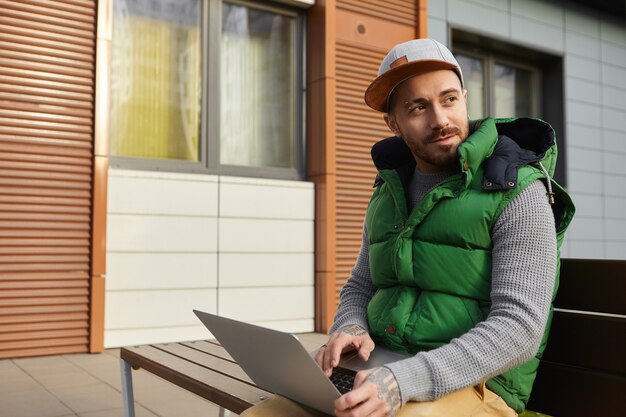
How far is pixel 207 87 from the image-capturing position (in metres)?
6.01

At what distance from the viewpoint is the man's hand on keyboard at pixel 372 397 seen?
124 centimetres

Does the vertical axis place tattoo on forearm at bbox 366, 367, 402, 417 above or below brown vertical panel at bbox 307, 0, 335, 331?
below

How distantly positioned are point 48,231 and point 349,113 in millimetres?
3161

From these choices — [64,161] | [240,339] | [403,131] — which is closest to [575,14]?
[64,161]

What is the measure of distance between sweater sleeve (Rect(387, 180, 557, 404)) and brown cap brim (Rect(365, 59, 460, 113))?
395 millimetres

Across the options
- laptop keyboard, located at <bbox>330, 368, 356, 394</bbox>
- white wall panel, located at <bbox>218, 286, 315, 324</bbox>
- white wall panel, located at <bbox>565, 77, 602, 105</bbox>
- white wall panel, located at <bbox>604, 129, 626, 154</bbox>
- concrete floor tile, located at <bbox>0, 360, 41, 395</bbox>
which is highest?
white wall panel, located at <bbox>565, 77, 602, 105</bbox>

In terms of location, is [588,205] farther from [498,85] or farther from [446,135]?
[446,135]

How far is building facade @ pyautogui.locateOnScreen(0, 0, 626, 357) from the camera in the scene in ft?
16.2

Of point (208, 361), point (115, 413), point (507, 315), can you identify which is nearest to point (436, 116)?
point (507, 315)

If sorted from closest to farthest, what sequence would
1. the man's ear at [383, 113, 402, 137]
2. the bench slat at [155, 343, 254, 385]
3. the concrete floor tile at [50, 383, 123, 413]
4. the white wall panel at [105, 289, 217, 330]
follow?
the man's ear at [383, 113, 402, 137], the bench slat at [155, 343, 254, 385], the concrete floor tile at [50, 383, 123, 413], the white wall panel at [105, 289, 217, 330]

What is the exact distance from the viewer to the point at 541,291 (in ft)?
4.70

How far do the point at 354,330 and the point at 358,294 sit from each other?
0.72ft

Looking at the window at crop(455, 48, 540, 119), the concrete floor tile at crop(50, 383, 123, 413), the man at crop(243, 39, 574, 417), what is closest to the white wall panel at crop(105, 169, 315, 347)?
the concrete floor tile at crop(50, 383, 123, 413)

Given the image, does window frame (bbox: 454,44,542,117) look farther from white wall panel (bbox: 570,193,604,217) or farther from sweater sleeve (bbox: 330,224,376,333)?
sweater sleeve (bbox: 330,224,376,333)
